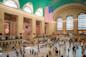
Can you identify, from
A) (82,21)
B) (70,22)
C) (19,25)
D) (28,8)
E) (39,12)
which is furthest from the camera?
(70,22)

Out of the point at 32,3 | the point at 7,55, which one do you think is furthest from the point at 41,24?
the point at 7,55

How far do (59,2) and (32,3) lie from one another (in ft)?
17.9

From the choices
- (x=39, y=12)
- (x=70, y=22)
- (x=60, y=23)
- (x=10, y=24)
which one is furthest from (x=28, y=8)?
(x=70, y=22)

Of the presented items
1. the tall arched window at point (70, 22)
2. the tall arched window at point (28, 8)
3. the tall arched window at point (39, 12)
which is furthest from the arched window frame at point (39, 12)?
the tall arched window at point (70, 22)

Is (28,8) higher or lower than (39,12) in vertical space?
higher

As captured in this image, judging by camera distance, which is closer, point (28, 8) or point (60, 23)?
point (28, 8)

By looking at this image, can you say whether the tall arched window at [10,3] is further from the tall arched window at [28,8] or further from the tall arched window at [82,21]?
the tall arched window at [82,21]

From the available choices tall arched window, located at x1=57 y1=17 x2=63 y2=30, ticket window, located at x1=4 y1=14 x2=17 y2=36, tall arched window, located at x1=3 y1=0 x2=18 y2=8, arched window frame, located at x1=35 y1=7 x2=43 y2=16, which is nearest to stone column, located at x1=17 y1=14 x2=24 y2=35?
ticket window, located at x1=4 y1=14 x2=17 y2=36

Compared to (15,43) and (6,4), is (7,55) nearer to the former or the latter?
(15,43)

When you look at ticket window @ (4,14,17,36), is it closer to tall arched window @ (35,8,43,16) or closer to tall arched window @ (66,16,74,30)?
tall arched window @ (35,8,43,16)

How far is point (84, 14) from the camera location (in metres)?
21.0

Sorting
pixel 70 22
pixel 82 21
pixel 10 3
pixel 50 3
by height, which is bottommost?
pixel 70 22

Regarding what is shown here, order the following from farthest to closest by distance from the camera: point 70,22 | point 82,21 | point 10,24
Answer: point 70,22, point 82,21, point 10,24

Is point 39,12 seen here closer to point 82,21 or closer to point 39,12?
point 39,12
